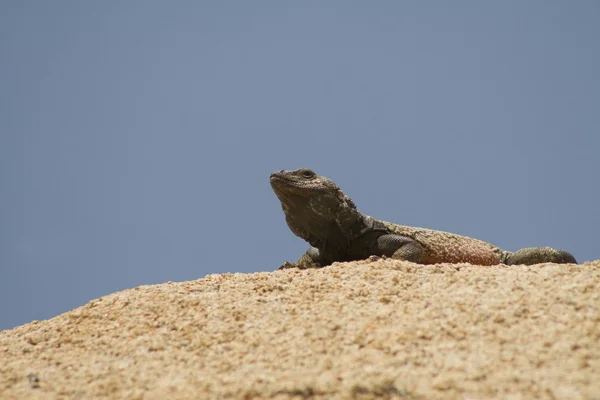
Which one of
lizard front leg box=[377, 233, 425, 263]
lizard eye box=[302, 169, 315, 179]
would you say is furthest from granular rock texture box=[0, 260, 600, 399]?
lizard eye box=[302, 169, 315, 179]

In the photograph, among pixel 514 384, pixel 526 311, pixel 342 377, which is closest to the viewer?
pixel 514 384

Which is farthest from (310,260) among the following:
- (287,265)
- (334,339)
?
(334,339)

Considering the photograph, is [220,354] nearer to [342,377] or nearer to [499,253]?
[342,377]

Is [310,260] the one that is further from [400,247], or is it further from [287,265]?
[400,247]

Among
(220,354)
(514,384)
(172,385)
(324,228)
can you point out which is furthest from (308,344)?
(324,228)

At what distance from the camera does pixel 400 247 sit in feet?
→ 28.6

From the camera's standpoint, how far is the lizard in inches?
343

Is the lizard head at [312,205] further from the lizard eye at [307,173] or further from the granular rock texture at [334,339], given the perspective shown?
the granular rock texture at [334,339]

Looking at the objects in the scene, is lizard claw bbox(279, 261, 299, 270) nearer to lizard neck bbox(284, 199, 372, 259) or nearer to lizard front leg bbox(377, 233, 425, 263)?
lizard neck bbox(284, 199, 372, 259)

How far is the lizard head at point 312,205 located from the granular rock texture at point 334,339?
1.77m

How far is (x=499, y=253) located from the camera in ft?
32.0

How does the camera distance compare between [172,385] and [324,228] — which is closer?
[172,385]

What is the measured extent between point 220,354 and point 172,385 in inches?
23.8

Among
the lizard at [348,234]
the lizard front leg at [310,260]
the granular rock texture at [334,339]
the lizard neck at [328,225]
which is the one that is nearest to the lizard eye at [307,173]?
the lizard at [348,234]
